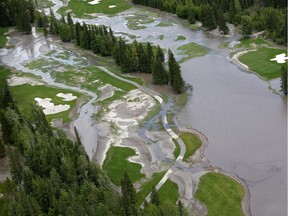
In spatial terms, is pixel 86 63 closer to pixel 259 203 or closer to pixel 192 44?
pixel 192 44

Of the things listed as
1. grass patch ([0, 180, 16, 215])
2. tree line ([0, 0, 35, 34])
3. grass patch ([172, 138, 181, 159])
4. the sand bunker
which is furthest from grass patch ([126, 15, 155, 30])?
grass patch ([0, 180, 16, 215])

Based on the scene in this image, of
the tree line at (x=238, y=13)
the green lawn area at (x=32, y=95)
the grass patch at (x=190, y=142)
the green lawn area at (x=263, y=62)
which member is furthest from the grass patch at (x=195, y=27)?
the grass patch at (x=190, y=142)

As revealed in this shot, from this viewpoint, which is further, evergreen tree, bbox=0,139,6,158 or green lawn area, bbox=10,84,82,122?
green lawn area, bbox=10,84,82,122

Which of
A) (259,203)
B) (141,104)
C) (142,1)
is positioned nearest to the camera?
(259,203)

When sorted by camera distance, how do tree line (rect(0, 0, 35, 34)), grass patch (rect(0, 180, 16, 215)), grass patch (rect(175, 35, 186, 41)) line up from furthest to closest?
tree line (rect(0, 0, 35, 34))
grass patch (rect(175, 35, 186, 41))
grass patch (rect(0, 180, 16, 215))

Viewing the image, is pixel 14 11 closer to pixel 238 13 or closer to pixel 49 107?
pixel 49 107

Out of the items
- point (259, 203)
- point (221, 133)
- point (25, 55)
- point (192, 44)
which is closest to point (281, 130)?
point (221, 133)

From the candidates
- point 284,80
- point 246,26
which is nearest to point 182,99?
point 284,80

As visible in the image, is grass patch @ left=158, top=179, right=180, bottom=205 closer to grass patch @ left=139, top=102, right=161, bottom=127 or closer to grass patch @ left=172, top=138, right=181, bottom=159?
grass patch @ left=172, top=138, right=181, bottom=159
